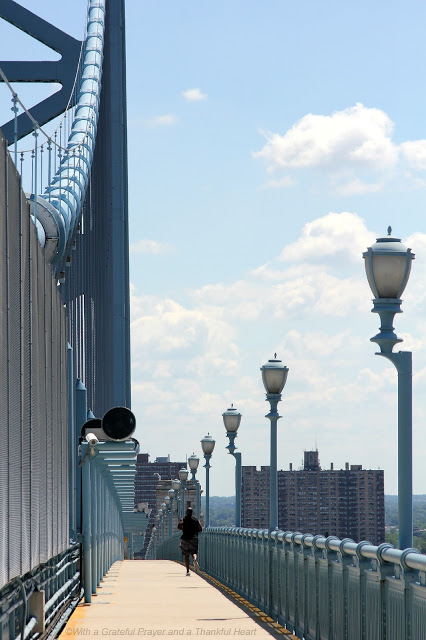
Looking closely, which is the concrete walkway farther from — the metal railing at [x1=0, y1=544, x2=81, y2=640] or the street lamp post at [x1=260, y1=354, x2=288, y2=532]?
the street lamp post at [x1=260, y1=354, x2=288, y2=532]

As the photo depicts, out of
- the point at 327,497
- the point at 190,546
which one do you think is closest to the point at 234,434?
the point at 190,546

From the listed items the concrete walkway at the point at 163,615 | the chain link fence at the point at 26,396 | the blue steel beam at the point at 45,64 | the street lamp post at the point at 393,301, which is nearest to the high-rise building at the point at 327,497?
the blue steel beam at the point at 45,64

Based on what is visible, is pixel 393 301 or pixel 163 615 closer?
pixel 393 301

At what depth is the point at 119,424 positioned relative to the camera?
17.1 m

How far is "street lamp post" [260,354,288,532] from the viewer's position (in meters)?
16.7

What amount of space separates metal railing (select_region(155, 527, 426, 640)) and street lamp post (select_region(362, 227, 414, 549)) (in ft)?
3.22

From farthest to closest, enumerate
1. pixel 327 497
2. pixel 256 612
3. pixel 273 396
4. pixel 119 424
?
1. pixel 327 497
2. pixel 119 424
3. pixel 273 396
4. pixel 256 612

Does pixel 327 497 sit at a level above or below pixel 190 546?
below

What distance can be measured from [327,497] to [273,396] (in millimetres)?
113096

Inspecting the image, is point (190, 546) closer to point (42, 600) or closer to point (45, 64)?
point (42, 600)

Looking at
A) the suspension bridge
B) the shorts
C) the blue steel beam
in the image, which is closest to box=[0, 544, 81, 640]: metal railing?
the suspension bridge

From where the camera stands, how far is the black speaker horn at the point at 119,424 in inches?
665

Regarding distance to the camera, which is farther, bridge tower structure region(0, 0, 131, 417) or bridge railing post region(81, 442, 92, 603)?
bridge tower structure region(0, 0, 131, 417)

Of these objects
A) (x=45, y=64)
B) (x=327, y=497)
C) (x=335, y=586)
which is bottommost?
(x=327, y=497)
